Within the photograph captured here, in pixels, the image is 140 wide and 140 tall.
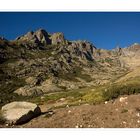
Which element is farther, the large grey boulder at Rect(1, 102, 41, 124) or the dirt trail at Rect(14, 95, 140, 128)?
the large grey boulder at Rect(1, 102, 41, 124)

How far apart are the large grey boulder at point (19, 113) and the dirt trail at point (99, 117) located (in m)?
0.67

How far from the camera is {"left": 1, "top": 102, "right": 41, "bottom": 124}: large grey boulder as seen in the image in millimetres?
24531

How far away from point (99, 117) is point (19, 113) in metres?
6.57

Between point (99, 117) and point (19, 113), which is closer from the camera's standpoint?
point (99, 117)

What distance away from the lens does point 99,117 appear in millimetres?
22812

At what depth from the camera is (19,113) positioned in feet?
81.7

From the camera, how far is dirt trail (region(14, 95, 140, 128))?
21.5 m

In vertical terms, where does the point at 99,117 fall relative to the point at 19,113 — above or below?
below

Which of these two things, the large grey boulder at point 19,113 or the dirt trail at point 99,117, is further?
the large grey boulder at point 19,113

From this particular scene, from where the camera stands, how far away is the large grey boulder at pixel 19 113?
2453 cm

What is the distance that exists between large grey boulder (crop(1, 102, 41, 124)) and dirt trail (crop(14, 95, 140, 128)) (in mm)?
666
